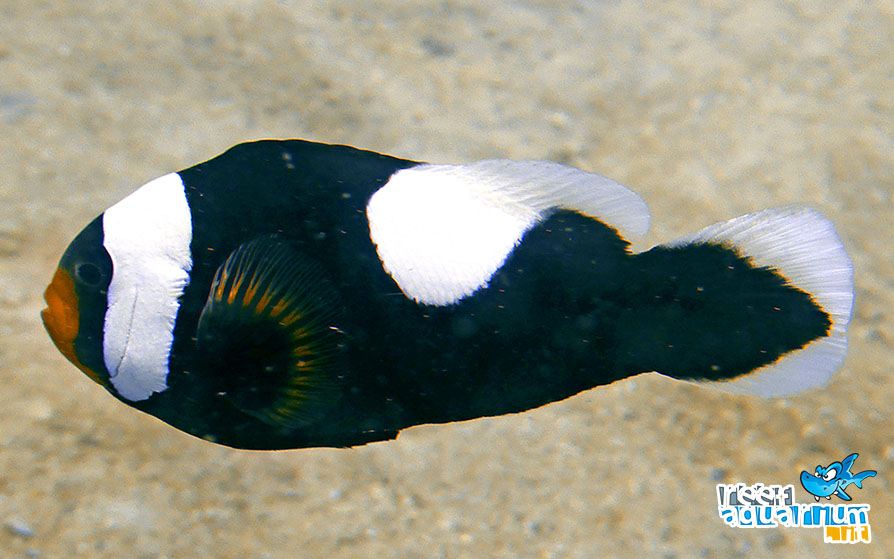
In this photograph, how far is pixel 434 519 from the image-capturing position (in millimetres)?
1318

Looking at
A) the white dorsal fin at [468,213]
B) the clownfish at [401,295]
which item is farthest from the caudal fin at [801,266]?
the white dorsal fin at [468,213]

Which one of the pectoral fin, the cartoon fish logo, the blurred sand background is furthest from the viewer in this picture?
the cartoon fish logo

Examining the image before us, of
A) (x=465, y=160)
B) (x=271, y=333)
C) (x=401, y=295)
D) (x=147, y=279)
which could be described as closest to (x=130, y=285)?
(x=147, y=279)

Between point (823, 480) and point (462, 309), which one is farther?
point (823, 480)

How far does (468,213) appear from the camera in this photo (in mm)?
936

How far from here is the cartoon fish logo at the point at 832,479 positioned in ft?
4.59

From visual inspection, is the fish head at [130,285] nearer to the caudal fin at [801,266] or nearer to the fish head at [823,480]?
the caudal fin at [801,266]

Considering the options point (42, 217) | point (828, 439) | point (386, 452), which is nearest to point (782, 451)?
point (828, 439)

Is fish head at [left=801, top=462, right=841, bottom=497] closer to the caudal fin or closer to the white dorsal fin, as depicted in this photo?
the caudal fin

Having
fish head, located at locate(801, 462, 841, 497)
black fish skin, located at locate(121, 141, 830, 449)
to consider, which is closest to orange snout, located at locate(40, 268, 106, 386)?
black fish skin, located at locate(121, 141, 830, 449)

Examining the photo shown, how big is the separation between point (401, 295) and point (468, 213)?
5.8 inches

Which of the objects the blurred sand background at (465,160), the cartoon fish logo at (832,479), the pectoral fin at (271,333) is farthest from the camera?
the cartoon fish logo at (832,479)

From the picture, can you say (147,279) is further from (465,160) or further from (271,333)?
(465,160)

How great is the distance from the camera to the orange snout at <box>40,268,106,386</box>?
89cm
